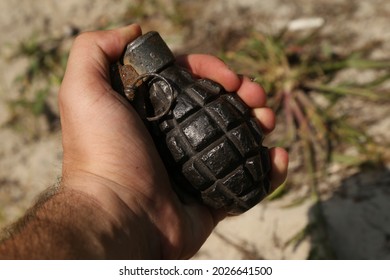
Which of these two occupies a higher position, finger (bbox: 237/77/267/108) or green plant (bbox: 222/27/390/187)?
finger (bbox: 237/77/267/108)

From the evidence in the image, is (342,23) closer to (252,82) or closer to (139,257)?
(252,82)

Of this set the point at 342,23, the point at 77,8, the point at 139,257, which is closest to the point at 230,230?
the point at 139,257

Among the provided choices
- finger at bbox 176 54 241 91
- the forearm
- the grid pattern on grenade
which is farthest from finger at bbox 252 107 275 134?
the forearm

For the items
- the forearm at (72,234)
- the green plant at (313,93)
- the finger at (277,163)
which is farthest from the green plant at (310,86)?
the forearm at (72,234)

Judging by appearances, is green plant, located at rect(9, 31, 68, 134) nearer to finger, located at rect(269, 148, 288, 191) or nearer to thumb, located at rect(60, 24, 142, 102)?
thumb, located at rect(60, 24, 142, 102)

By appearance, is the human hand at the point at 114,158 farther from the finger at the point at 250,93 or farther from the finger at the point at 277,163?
the finger at the point at 250,93

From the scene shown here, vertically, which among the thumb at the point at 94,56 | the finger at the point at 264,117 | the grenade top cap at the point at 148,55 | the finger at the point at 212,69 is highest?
the thumb at the point at 94,56
